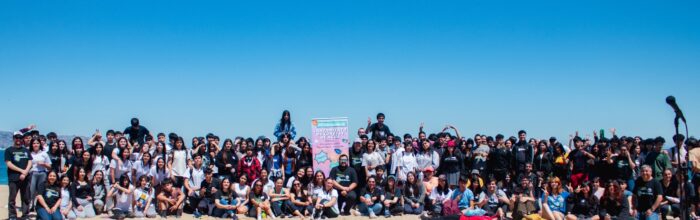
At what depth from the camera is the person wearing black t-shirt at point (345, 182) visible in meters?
12.8

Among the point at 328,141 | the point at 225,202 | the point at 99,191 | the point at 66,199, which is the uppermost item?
the point at 328,141

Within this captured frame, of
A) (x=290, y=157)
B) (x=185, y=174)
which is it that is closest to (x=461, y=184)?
(x=290, y=157)

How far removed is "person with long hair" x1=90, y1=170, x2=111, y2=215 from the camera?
1202 cm

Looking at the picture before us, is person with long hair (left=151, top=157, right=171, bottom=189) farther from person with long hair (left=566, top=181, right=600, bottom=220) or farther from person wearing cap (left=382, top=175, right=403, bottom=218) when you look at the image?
person with long hair (left=566, top=181, right=600, bottom=220)

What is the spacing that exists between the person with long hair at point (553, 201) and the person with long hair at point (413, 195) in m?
2.52

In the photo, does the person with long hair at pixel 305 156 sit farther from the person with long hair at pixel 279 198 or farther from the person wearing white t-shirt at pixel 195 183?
the person wearing white t-shirt at pixel 195 183

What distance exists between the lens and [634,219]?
10.8 metres

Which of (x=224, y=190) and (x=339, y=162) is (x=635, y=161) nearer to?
(x=339, y=162)

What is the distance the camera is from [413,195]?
13039mm

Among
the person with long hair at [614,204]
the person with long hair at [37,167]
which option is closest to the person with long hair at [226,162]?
the person with long hair at [37,167]

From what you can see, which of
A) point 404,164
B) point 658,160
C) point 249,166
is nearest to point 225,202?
point 249,166

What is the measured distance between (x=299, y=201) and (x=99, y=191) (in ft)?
13.1

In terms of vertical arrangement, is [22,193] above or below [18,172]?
below

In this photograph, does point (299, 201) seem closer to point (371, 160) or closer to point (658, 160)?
point (371, 160)
